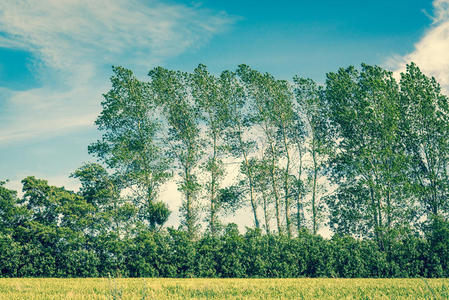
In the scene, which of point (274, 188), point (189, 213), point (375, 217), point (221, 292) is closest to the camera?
point (221, 292)

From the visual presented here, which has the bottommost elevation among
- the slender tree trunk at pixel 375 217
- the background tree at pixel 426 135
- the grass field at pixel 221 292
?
the grass field at pixel 221 292

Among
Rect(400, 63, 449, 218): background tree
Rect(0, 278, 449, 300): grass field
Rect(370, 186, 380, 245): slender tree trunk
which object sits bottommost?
Rect(0, 278, 449, 300): grass field

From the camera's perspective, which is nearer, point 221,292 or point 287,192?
point 221,292

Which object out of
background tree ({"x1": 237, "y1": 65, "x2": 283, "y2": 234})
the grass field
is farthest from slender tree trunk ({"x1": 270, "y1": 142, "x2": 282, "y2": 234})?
the grass field

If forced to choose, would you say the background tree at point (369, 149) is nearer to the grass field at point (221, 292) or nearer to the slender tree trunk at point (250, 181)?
the slender tree trunk at point (250, 181)

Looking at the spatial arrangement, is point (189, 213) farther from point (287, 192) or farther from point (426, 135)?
point (426, 135)

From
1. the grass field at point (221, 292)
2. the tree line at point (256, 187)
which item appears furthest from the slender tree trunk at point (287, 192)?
the grass field at point (221, 292)

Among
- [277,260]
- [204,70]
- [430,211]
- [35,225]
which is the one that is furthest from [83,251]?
[430,211]

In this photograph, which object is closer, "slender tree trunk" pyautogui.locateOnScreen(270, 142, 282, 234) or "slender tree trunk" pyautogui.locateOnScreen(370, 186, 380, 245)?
"slender tree trunk" pyautogui.locateOnScreen(370, 186, 380, 245)

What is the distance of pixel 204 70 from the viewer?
30594 mm

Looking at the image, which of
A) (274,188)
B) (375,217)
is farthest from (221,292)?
(274,188)

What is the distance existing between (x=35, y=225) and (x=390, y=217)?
848 inches

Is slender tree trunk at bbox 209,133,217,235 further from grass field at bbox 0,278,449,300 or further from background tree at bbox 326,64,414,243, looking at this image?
grass field at bbox 0,278,449,300

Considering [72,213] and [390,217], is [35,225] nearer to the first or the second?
[72,213]
